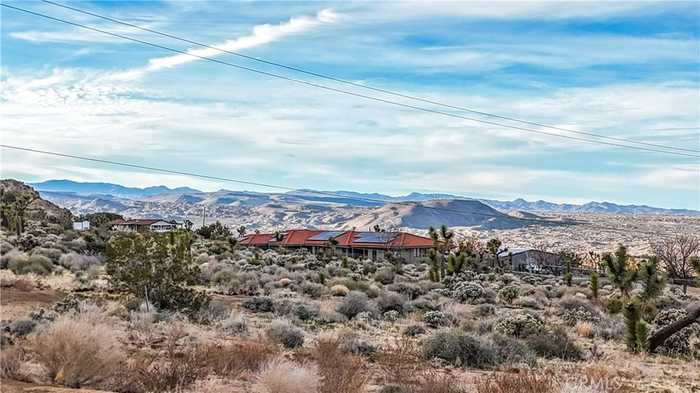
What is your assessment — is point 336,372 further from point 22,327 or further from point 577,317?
point 577,317

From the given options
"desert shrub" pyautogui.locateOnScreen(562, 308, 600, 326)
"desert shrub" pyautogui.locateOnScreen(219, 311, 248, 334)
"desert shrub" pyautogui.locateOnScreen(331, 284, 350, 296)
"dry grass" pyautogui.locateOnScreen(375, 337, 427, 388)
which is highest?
"dry grass" pyautogui.locateOnScreen(375, 337, 427, 388)

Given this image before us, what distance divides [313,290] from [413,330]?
1180 centimetres

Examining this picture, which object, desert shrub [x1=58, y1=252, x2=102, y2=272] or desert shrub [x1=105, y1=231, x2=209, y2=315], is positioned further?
desert shrub [x1=58, y1=252, x2=102, y2=272]

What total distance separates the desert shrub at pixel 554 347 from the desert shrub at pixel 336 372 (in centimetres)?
818

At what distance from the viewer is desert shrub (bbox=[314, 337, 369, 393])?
10.8 metres

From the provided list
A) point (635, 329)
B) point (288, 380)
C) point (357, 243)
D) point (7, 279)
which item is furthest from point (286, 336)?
point (357, 243)

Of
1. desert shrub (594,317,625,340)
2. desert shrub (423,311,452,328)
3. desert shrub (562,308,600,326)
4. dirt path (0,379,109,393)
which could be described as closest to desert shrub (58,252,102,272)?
desert shrub (423,311,452,328)

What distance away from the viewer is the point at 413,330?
75.3ft

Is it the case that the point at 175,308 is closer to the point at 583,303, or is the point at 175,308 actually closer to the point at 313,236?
the point at 583,303

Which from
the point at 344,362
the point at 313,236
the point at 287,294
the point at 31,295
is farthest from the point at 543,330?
the point at 313,236

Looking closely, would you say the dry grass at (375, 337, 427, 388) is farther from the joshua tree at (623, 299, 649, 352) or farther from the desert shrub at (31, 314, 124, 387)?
the joshua tree at (623, 299, 649, 352)

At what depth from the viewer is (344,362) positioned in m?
13.0

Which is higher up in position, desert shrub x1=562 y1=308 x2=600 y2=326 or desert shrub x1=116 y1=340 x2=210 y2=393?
desert shrub x1=116 y1=340 x2=210 y2=393

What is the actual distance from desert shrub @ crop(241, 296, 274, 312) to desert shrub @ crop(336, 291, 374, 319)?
2610 mm
